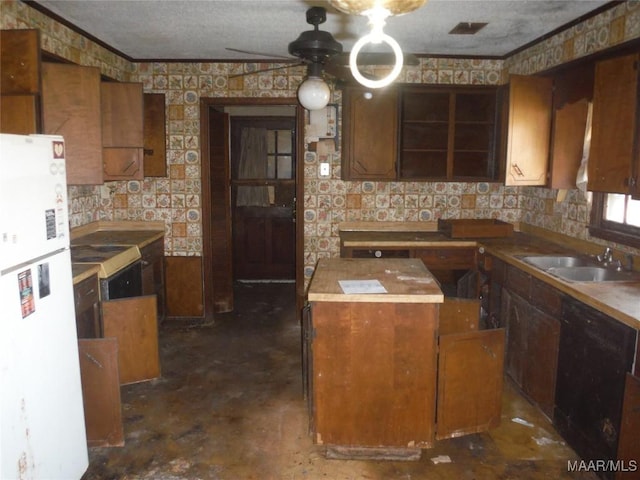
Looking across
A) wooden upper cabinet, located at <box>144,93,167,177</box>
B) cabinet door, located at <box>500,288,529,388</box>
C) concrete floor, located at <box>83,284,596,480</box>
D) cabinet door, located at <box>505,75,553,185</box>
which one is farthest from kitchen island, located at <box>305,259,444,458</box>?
wooden upper cabinet, located at <box>144,93,167,177</box>

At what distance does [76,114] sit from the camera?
10.9ft

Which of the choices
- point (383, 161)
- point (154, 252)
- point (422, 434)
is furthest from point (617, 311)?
point (154, 252)

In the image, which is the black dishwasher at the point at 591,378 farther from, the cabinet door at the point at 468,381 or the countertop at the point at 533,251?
the cabinet door at the point at 468,381

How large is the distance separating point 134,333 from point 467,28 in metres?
3.14

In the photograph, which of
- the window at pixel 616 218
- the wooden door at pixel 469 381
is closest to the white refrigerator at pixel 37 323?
the wooden door at pixel 469 381

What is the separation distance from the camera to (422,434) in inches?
105

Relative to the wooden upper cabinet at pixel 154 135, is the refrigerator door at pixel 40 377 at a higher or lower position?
lower

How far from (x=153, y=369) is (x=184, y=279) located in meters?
1.51

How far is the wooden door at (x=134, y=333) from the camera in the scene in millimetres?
3312

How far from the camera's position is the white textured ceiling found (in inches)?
127

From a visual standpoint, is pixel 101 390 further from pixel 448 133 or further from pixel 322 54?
pixel 448 133

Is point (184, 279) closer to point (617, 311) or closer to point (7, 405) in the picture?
point (7, 405)

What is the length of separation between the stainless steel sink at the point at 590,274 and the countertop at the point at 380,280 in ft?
2.75

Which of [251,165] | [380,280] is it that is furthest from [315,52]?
[251,165]
